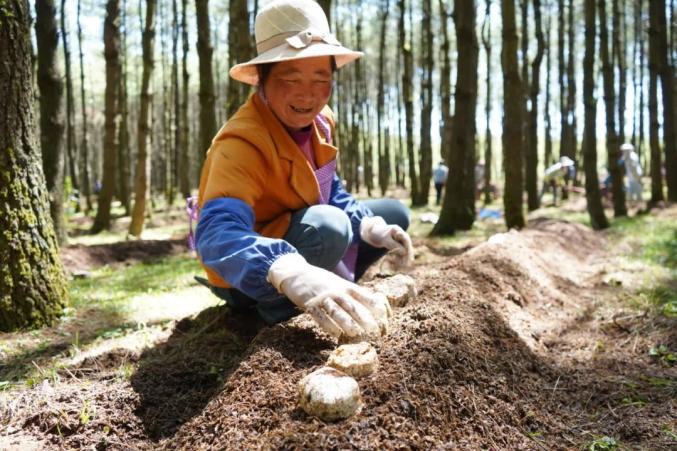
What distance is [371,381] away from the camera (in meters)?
1.90

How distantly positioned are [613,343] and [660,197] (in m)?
12.3

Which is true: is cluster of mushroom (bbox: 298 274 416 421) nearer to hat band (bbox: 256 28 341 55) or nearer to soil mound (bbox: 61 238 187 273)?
hat band (bbox: 256 28 341 55)

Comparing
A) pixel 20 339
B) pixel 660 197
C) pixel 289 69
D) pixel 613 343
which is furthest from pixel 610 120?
pixel 20 339

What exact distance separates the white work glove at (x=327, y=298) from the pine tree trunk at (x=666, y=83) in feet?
42.7

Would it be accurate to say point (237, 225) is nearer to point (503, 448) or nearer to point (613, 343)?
point (503, 448)

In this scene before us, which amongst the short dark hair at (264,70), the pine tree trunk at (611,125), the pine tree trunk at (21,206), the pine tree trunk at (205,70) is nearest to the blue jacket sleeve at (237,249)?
the short dark hair at (264,70)

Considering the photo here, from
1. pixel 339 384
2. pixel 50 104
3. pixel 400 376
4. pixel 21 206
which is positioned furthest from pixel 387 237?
pixel 50 104

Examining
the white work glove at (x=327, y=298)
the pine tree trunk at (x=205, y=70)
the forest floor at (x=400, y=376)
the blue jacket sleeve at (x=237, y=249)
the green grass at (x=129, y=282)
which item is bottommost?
the green grass at (x=129, y=282)

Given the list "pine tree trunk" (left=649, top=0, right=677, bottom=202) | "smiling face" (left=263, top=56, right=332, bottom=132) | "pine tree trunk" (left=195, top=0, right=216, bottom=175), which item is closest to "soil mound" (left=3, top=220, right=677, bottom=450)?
"smiling face" (left=263, top=56, right=332, bottom=132)

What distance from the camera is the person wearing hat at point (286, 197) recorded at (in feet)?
6.44

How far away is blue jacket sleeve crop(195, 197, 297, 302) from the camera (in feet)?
6.64

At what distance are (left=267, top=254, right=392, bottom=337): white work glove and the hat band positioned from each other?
1.06 metres

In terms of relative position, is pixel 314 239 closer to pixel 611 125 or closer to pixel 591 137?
pixel 591 137

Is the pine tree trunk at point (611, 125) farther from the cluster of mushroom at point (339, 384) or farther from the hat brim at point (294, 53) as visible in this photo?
the cluster of mushroom at point (339, 384)
